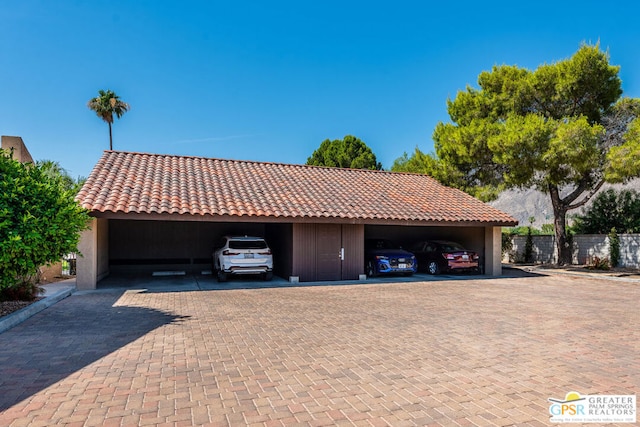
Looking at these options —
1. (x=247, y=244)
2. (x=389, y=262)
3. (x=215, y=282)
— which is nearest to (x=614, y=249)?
(x=389, y=262)

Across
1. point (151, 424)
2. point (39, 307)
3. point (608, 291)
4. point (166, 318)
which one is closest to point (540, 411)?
point (151, 424)

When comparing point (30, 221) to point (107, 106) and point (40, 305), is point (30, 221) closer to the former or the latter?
point (40, 305)

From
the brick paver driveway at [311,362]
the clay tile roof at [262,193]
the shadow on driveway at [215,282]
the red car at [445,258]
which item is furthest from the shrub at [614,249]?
the brick paver driveway at [311,362]

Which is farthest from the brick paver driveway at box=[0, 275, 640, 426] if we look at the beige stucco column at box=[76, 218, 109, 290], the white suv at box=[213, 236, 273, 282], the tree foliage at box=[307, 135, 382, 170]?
the tree foliage at box=[307, 135, 382, 170]

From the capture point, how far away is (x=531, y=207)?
90.2 metres

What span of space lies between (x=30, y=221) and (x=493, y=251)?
673 inches

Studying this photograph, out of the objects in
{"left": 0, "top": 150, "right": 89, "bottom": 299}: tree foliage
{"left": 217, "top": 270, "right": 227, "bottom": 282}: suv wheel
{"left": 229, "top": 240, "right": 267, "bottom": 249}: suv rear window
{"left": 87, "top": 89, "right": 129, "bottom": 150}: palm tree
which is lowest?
{"left": 217, "top": 270, "right": 227, "bottom": 282}: suv wheel

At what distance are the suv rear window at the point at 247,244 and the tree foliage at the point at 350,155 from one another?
95.4 ft

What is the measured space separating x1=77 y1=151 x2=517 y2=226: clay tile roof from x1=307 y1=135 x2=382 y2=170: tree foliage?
70.2 ft

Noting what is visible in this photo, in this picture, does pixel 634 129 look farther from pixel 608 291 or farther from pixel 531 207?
pixel 531 207

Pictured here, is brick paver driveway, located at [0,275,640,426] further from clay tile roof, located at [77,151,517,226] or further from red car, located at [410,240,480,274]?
red car, located at [410,240,480,274]

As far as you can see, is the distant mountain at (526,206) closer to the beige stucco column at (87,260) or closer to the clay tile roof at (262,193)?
the clay tile roof at (262,193)

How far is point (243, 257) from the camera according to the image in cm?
1444

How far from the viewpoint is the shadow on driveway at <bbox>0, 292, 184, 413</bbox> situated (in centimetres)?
498
